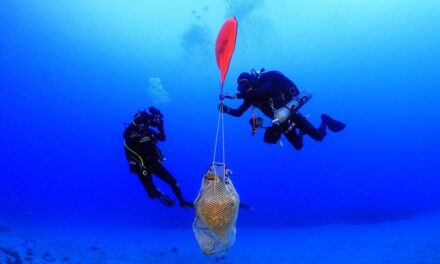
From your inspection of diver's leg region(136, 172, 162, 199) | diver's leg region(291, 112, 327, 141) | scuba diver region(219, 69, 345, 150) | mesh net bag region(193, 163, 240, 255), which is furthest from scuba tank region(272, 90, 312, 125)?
diver's leg region(136, 172, 162, 199)

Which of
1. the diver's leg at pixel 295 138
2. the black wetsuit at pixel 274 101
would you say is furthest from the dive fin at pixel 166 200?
the diver's leg at pixel 295 138

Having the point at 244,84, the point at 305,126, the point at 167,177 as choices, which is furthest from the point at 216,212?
the point at 167,177

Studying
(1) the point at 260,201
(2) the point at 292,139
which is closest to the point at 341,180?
(1) the point at 260,201

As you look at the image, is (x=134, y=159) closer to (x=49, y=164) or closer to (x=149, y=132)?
(x=149, y=132)

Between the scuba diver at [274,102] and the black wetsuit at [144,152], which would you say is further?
the black wetsuit at [144,152]

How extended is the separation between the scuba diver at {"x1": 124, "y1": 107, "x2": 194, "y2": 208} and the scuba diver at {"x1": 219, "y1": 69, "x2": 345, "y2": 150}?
1.55 metres

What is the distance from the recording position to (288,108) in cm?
675

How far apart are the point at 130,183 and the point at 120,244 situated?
24739 mm

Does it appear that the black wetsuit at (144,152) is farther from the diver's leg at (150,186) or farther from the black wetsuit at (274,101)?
the black wetsuit at (274,101)

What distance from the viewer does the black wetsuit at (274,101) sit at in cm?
664

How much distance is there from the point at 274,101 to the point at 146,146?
2.68 metres

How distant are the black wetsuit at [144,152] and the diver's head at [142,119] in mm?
75

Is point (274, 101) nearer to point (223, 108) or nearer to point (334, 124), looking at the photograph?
point (223, 108)

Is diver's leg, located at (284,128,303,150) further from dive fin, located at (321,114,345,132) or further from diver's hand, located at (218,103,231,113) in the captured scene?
diver's hand, located at (218,103,231,113)
